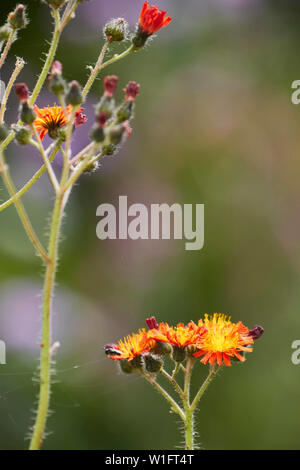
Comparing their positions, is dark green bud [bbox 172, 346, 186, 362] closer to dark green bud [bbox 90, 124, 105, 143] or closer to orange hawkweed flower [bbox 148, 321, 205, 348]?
orange hawkweed flower [bbox 148, 321, 205, 348]

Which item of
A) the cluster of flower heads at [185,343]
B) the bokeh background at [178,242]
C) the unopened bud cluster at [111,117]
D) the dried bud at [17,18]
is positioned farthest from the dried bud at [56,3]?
the bokeh background at [178,242]

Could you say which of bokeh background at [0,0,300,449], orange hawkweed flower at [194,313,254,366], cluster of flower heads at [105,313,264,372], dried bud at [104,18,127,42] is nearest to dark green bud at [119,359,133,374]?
cluster of flower heads at [105,313,264,372]

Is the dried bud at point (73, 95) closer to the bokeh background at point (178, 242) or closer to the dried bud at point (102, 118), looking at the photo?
the dried bud at point (102, 118)

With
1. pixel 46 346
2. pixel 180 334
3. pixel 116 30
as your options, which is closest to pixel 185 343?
pixel 180 334

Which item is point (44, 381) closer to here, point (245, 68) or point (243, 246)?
point (243, 246)

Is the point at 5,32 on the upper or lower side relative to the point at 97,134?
upper

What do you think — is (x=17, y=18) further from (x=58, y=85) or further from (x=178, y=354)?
(x=178, y=354)
